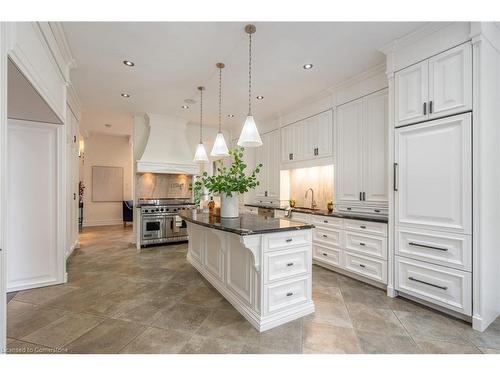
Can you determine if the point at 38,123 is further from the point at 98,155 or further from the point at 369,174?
the point at 98,155

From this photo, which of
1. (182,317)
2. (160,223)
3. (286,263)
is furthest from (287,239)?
(160,223)

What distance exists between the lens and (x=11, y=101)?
236cm

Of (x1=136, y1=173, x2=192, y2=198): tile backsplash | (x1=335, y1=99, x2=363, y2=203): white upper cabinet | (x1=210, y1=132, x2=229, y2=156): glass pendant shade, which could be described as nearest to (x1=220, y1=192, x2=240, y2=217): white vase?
(x1=210, y1=132, x2=229, y2=156): glass pendant shade

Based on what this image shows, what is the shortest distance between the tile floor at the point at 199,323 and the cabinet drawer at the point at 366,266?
0.16 metres

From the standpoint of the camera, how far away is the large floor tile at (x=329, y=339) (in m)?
1.76

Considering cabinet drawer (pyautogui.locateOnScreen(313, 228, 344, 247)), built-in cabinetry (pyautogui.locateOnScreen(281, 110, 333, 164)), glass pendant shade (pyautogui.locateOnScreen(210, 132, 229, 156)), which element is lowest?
cabinet drawer (pyautogui.locateOnScreen(313, 228, 344, 247))

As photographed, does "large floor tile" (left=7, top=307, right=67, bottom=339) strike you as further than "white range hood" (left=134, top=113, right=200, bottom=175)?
No

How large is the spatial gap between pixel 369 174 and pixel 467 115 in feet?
4.17

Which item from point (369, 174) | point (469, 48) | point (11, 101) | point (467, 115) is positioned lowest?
point (369, 174)

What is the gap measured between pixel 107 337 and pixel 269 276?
4.58 feet

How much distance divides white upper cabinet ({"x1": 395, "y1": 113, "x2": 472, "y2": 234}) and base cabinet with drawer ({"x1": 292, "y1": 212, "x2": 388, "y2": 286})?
0.43 metres

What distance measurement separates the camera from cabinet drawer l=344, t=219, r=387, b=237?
9.20ft

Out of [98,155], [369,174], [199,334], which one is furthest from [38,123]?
[98,155]

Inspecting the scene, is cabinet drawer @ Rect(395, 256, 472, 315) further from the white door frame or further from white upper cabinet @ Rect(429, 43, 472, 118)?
the white door frame
